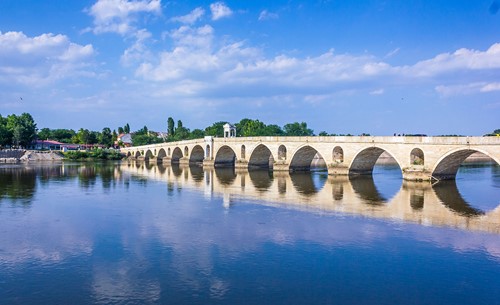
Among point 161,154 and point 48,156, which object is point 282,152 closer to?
point 161,154

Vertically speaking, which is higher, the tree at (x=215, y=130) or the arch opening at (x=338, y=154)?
the tree at (x=215, y=130)

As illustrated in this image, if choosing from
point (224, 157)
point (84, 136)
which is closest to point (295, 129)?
point (224, 157)

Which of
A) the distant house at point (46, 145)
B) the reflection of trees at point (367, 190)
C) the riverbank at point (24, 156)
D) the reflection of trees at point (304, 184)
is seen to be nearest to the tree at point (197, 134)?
the riverbank at point (24, 156)

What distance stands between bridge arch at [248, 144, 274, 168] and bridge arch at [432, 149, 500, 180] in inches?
823

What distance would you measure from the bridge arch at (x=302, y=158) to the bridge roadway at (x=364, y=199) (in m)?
5.89

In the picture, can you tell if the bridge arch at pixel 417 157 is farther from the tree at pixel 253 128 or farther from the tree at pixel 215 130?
the tree at pixel 215 130

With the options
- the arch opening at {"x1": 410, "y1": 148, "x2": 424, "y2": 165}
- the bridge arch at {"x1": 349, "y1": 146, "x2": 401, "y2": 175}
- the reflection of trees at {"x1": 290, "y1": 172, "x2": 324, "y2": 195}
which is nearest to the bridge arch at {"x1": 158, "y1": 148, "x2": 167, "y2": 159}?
the reflection of trees at {"x1": 290, "y1": 172, "x2": 324, "y2": 195}

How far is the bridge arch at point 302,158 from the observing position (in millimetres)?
41731

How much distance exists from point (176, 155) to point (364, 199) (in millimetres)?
50029

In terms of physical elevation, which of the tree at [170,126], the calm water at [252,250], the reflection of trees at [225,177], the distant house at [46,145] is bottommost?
the calm water at [252,250]

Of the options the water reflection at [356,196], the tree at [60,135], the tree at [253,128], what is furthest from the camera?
the tree at [60,135]

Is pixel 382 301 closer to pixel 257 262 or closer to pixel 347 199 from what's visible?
pixel 257 262

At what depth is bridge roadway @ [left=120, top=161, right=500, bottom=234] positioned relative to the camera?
18739 millimetres

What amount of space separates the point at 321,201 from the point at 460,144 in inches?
414
